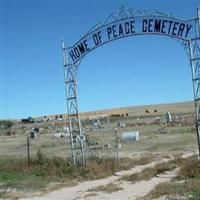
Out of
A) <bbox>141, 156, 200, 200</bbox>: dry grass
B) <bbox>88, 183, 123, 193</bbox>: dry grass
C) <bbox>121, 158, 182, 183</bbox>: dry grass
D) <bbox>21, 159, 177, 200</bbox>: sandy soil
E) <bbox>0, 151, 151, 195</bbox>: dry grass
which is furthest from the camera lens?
<bbox>0, 151, 151, 195</bbox>: dry grass

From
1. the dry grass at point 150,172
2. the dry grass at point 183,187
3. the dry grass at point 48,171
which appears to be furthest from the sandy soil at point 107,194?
the dry grass at point 48,171

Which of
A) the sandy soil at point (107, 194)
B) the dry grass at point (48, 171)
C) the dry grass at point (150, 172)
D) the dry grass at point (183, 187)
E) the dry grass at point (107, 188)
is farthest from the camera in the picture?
the dry grass at point (48, 171)

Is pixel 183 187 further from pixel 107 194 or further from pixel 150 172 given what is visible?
pixel 150 172

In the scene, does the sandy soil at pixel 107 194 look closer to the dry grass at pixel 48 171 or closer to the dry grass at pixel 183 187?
the dry grass at pixel 183 187

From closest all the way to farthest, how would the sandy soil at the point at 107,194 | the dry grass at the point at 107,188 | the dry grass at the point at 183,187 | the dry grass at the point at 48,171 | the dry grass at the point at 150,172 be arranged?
the dry grass at the point at 183,187 → the sandy soil at the point at 107,194 → the dry grass at the point at 107,188 → the dry grass at the point at 150,172 → the dry grass at the point at 48,171

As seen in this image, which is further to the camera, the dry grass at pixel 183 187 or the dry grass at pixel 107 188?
the dry grass at pixel 107 188

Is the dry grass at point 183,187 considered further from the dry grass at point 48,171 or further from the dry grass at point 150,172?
the dry grass at point 48,171

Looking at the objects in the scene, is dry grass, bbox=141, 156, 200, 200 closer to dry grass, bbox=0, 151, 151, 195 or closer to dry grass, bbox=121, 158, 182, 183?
dry grass, bbox=121, 158, 182, 183

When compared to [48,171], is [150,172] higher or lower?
lower

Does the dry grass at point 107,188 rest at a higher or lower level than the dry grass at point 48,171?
lower

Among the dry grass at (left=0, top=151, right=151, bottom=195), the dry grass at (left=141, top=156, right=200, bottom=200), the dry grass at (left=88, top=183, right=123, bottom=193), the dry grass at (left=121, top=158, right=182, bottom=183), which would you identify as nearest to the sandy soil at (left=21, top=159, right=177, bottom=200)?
the dry grass at (left=88, top=183, right=123, bottom=193)

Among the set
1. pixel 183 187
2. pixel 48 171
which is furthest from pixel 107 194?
pixel 48 171

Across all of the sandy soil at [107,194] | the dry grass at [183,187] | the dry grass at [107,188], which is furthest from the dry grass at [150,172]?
the dry grass at [183,187]

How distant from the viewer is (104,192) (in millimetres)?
14969
